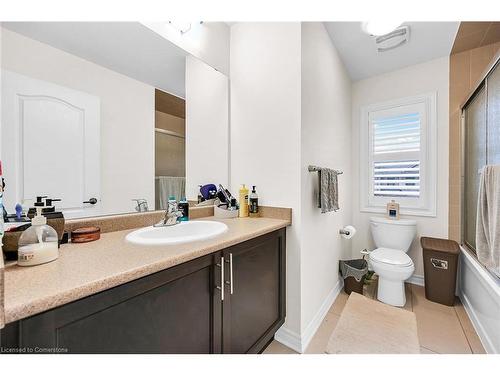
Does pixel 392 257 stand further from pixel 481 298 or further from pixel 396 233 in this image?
pixel 481 298

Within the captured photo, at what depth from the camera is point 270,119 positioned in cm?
155

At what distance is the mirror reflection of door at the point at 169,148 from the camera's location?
4.36 feet

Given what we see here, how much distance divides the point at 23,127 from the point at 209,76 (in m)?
1.13

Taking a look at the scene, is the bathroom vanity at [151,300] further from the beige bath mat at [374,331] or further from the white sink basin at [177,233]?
the beige bath mat at [374,331]

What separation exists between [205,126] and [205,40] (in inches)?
23.8

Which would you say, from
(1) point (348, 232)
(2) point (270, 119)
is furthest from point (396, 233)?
(2) point (270, 119)

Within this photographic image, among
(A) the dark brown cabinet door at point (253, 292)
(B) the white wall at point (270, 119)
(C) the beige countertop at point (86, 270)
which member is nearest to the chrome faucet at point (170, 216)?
(C) the beige countertop at point (86, 270)

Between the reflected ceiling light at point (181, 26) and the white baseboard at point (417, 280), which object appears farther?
the white baseboard at point (417, 280)

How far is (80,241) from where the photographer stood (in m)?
0.90

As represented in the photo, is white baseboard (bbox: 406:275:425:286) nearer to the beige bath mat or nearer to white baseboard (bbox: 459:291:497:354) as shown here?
white baseboard (bbox: 459:291:497:354)

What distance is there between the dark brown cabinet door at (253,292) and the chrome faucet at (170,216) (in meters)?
0.44
